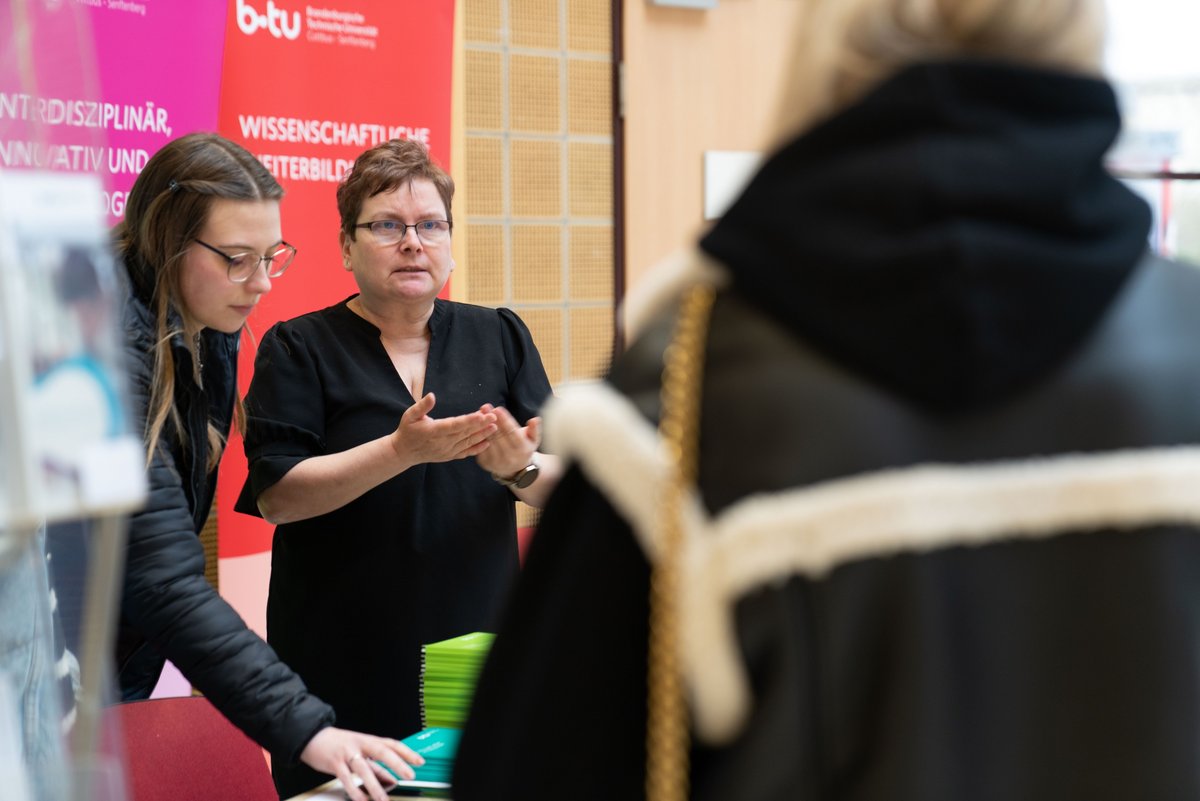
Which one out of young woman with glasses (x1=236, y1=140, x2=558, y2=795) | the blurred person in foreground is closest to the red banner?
young woman with glasses (x1=236, y1=140, x2=558, y2=795)

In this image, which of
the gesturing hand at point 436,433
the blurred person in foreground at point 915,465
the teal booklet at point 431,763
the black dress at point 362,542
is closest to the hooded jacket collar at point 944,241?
the blurred person in foreground at point 915,465

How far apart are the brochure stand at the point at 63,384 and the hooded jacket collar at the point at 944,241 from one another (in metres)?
0.42

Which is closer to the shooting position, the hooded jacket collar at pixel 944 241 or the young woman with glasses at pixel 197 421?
the hooded jacket collar at pixel 944 241

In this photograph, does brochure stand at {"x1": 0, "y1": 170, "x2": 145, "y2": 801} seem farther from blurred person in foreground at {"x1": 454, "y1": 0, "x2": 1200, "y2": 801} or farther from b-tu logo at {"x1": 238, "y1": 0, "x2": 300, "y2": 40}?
b-tu logo at {"x1": 238, "y1": 0, "x2": 300, "y2": 40}

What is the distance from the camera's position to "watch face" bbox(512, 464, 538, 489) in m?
2.48

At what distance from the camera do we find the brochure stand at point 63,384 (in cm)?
62

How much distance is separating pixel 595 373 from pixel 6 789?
4616 mm

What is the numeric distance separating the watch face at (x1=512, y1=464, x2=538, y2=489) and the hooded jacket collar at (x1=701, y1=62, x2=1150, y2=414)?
167 centimetres

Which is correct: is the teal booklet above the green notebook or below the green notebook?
below

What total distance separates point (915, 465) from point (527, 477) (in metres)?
1.71

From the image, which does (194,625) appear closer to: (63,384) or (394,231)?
(394,231)

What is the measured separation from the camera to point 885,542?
81 centimetres

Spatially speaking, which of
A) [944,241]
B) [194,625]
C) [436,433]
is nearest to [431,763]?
[194,625]

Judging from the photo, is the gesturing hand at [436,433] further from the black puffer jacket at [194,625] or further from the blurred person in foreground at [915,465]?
the blurred person in foreground at [915,465]
